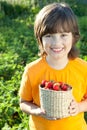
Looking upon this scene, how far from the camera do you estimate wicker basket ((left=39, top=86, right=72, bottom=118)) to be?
9.50ft

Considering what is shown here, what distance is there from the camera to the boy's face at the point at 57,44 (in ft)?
9.87

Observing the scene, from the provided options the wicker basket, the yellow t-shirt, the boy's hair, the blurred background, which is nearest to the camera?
the wicker basket

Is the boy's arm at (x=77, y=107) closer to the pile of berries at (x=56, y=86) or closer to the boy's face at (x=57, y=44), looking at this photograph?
the pile of berries at (x=56, y=86)

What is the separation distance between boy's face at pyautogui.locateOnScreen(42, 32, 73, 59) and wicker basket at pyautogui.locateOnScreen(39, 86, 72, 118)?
27 cm

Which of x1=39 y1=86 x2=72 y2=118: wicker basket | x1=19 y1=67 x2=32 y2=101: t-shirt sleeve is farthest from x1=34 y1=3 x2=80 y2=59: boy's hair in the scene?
x1=39 y1=86 x2=72 y2=118: wicker basket

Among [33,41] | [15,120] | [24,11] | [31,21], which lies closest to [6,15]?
[24,11]

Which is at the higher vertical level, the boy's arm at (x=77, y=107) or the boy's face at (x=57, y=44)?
the boy's face at (x=57, y=44)

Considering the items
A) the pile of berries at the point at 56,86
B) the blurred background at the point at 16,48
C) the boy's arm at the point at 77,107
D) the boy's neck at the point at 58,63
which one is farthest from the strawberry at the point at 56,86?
the blurred background at the point at 16,48

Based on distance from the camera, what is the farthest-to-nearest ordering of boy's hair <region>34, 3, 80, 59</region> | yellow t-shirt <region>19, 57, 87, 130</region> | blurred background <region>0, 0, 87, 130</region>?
blurred background <region>0, 0, 87, 130</region>
yellow t-shirt <region>19, 57, 87, 130</region>
boy's hair <region>34, 3, 80, 59</region>

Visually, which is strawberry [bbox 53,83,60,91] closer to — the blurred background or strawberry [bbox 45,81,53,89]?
strawberry [bbox 45,81,53,89]

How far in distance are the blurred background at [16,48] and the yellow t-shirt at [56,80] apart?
151cm

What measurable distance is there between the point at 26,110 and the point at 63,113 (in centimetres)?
36

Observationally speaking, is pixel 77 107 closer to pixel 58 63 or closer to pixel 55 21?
pixel 58 63

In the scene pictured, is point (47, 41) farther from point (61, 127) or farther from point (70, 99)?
point (61, 127)
